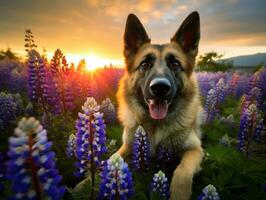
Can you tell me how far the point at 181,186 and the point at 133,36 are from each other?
2.59m

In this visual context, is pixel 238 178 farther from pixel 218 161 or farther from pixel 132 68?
pixel 132 68

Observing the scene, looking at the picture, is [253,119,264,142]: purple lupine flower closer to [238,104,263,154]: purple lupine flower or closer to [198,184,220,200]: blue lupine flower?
[238,104,263,154]: purple lupine flower

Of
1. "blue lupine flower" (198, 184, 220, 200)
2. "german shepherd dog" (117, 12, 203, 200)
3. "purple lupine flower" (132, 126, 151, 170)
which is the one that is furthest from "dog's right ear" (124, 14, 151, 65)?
"blue lupine flower" (198, 184, 220, 200)

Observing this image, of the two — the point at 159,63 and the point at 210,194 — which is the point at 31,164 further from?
the point at 159,63

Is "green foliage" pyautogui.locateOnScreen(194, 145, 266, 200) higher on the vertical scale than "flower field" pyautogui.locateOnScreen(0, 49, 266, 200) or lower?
lower

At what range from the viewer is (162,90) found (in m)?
3.52

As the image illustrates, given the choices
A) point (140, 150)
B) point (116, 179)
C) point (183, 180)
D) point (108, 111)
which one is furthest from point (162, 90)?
point (108, 111)

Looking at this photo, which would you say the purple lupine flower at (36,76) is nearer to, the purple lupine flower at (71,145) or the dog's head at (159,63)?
the purple lupine flower at (71,145)

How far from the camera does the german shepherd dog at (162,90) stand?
373cm

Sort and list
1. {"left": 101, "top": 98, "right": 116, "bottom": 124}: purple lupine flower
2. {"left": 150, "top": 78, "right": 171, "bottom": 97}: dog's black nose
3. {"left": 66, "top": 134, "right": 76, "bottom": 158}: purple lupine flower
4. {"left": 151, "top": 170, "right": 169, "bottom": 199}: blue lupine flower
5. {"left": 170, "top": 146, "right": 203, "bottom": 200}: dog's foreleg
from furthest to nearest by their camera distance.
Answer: {"left": 101, "top": 98, "right": 116, "bottom": 124}: purple lupine flower < {"left": 150, "top": 78, "right": 171, "bottom": 97}: dog's black nose < {"left": 66, "top": 134, "right": 76, "bottom": 158}: purple lupine flower < {"left": 170, "top": 146, "right": 203, "bottom": 200}: dog's foreleg < {"left": 151, "top": 170, "right": 169, "bottom": 199}: blue lupine flower

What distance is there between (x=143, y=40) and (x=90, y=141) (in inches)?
110

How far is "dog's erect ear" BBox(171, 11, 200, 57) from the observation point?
415 cm

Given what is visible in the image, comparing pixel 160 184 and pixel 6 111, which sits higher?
pixel 6 111

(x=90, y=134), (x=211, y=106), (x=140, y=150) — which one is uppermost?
(x=90, y=134)
